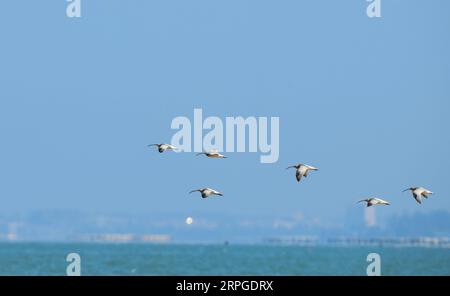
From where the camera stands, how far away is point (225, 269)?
112 meters

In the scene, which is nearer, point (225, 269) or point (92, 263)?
point (225, 269)
